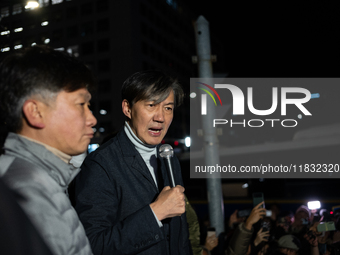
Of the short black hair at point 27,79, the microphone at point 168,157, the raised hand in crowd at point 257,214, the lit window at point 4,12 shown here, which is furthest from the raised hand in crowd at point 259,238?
the lit window at point 4,12

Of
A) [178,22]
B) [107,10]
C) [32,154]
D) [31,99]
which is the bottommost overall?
[32,154]

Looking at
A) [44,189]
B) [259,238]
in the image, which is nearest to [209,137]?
[259,238]

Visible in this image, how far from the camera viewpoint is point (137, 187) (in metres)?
1.75

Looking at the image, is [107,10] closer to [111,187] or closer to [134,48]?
[134,48]

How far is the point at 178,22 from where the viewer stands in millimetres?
60906

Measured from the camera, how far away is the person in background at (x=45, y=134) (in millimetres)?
935

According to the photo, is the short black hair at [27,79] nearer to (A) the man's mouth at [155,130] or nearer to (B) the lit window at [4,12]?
(A) the man's mouth at [155,130]

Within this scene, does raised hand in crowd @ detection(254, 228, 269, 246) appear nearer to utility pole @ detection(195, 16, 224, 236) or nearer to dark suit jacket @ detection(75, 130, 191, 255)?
utility pole @ detection(195, 16, 224, 236)

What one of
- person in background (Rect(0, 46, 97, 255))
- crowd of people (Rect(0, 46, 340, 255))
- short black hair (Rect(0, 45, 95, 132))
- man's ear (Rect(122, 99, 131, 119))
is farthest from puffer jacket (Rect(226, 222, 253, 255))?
short black hair (Rect(0, 45, 95, 132))

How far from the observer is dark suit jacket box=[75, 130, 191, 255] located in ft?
4.67

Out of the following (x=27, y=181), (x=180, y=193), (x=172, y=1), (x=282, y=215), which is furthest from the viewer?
(x=172, y=1)

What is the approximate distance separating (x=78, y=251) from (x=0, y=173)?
14.7 inches

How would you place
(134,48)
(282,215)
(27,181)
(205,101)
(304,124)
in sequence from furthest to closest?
(134,48)
(304,124)
(282,215)
(205,101)
(27,181)

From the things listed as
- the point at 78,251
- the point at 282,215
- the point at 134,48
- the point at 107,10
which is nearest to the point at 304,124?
the point at 282,215
